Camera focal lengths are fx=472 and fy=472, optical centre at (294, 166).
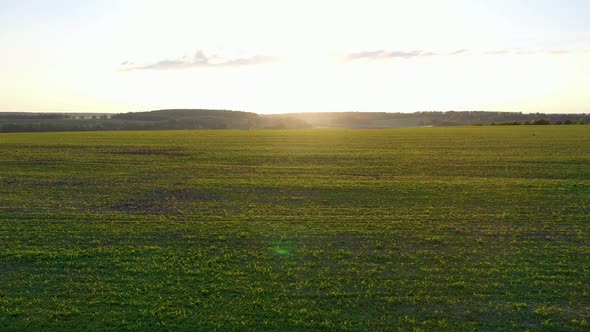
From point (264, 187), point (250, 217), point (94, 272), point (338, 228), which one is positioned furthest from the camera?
point (264, 187)

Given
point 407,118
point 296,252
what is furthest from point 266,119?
point 296,252

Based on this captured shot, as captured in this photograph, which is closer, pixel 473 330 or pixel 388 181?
pixel 473 330

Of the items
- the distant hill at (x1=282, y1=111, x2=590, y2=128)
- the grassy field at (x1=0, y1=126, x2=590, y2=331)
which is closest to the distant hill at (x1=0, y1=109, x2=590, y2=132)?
the distant hill at (x1=282, y1=111, x2=590, y2=128)

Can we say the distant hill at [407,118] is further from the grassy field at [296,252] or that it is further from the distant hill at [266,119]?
the grassy field at [296,252]

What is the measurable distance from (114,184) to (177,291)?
14925 millimetres

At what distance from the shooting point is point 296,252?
1238 cm

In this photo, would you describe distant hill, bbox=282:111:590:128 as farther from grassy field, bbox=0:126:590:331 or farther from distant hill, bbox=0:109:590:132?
grassy field, bbox=0:126:590:331

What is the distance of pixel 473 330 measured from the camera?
830 cm

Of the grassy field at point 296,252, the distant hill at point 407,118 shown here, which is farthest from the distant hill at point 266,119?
the grassy field at point 296,252

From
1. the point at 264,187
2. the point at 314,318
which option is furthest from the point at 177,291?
the point at 264,187

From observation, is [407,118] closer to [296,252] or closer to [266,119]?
[266,119]

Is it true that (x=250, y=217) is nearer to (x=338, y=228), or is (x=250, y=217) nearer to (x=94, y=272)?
(x=338, y=228)

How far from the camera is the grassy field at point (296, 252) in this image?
8.89 meters

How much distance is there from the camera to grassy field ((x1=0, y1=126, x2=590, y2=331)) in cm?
889
